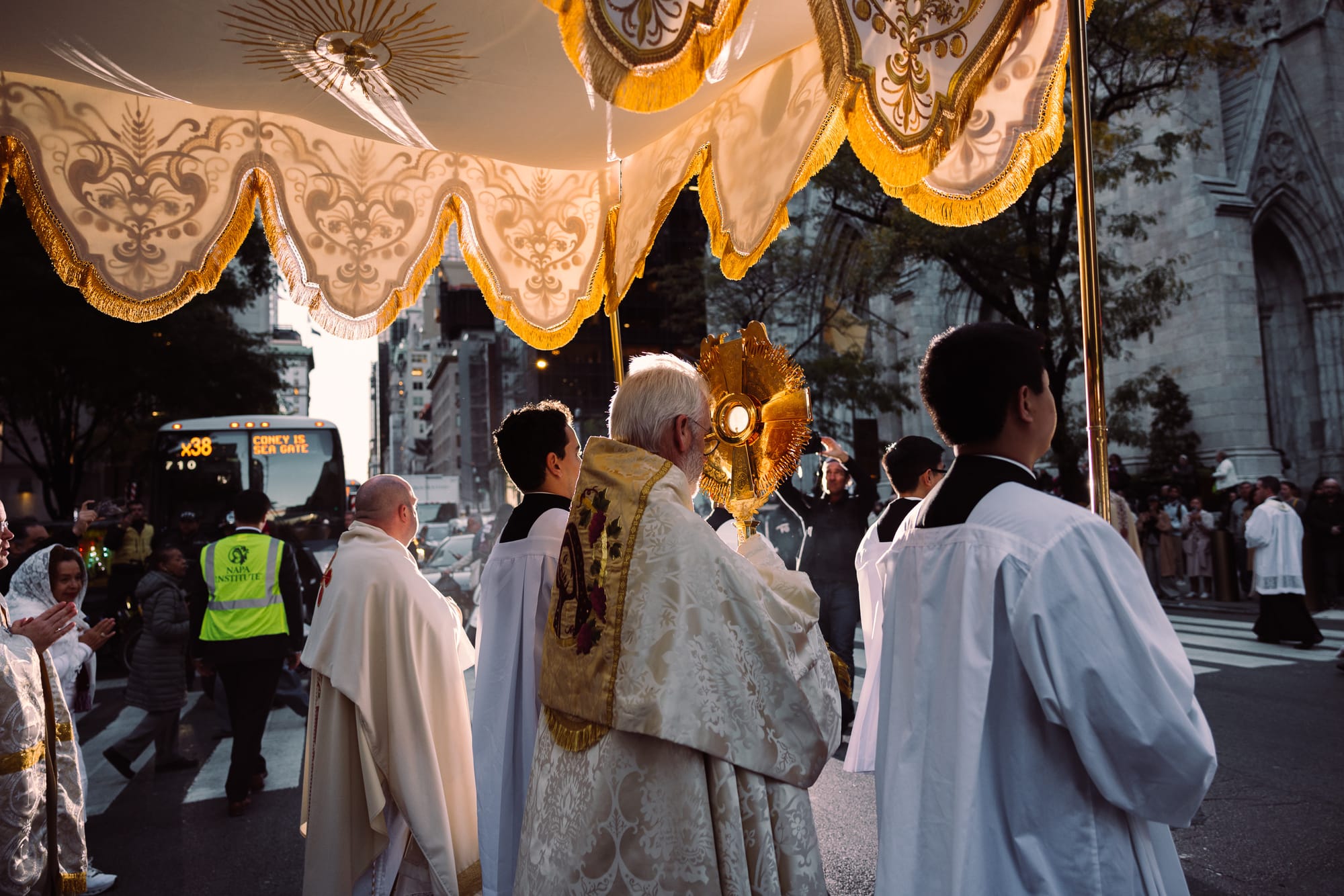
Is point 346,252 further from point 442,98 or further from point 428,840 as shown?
point 428,840

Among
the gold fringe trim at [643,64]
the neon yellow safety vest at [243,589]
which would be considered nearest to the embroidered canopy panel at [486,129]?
the gold fringe trim at [643,64]

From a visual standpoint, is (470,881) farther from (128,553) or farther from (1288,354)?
(1288,354)

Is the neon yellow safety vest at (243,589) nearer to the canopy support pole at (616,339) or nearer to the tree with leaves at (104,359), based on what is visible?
the canopy support pole at (616,339)

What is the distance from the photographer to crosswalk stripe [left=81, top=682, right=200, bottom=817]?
639 cm

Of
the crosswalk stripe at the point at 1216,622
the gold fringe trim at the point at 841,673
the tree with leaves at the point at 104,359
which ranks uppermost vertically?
the tree with leaves at the point at 104,359

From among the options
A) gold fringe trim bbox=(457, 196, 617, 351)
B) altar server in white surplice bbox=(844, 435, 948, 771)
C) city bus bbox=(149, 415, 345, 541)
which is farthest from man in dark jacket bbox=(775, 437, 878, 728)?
city bus bbox=(149, 415, 345, 541)

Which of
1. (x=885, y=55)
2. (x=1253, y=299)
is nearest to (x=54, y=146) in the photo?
(x=885, y=55)

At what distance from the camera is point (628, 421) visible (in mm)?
2582

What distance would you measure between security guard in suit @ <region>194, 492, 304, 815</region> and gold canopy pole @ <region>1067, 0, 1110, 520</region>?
5362 mm

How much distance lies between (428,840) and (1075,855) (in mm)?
2581

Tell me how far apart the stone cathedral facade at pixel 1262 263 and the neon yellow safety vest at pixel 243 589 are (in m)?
18.0

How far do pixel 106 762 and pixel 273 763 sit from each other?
157 centimetres

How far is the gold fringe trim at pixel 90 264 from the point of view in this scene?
433 cm

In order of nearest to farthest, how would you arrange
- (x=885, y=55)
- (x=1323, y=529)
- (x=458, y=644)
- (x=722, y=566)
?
(x=722, y=566)
(x=885, y=55)
(x=458, y=644)
(x=1323, y=529)
